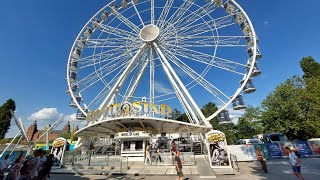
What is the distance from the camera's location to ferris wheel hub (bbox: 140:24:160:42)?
90.3ft

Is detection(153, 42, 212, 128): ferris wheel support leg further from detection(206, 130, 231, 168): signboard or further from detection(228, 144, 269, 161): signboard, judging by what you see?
detection(206, 130, 231, 168): signboard

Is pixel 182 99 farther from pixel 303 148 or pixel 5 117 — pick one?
pixel 5 117

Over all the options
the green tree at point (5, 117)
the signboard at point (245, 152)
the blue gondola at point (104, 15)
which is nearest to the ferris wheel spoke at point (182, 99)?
the signboard at point (245, 152)

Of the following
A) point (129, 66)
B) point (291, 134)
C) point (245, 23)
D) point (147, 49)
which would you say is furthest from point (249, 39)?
point (291, 134)

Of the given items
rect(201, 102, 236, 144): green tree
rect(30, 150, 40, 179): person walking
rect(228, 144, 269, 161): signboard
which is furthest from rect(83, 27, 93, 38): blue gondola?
rect(201, 102, 236, 144): green tree

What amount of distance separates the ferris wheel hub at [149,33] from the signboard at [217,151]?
50.2 ft

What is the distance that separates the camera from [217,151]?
16.0 m

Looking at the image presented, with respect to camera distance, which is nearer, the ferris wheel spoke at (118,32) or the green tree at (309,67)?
the ferris wheel spoke at (118,32)

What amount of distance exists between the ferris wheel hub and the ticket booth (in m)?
11.8

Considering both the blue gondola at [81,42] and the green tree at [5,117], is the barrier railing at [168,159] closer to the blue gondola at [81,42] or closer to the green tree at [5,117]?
the blue gondola at [81,42]

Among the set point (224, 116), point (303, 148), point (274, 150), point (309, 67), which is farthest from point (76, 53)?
point (309, 67)

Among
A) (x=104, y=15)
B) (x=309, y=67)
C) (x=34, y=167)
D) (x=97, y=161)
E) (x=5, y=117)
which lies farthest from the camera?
(x=5, y=117)

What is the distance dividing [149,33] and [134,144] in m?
13.9

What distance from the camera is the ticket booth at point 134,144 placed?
22297 mm
